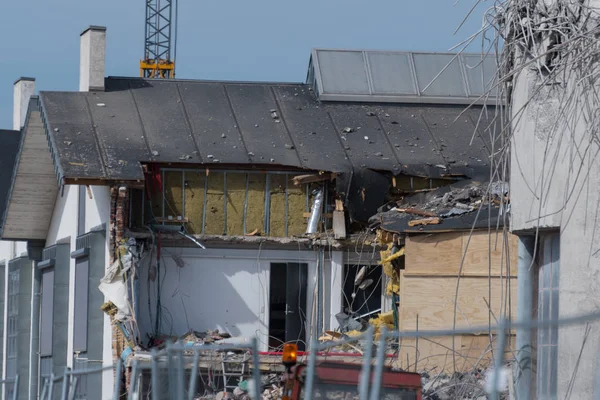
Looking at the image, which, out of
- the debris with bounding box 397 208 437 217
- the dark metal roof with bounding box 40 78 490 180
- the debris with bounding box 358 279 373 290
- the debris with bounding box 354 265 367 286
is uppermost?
the dark metal roof with bounding box 40 78 490 180

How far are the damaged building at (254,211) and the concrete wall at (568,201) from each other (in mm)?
6386

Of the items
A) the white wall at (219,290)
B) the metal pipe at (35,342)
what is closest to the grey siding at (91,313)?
the white wall at (219,290)

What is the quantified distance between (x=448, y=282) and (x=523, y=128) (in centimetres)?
661

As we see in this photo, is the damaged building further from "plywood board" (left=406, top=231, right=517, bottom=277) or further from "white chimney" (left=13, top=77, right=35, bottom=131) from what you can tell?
"white chimney" (left=13, top=77, right=35, bottom=131)

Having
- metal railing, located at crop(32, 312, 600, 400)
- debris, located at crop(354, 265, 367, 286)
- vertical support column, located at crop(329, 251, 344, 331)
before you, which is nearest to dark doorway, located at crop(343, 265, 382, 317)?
debris, located at crop(354, 265, 367, 286)

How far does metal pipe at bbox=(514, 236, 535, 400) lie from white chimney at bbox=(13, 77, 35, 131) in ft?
69.9

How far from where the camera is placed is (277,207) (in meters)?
18.0

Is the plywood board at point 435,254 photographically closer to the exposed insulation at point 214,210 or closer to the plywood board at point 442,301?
the plywood board at point 442,301

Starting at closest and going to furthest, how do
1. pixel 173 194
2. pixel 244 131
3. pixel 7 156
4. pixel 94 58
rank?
1. pixel 173 194
2. pixel 244 131
3. pixel 94 58
4. pixel 7 156

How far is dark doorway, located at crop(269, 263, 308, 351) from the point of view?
17.9 m

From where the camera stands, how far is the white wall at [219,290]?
17.5 meters

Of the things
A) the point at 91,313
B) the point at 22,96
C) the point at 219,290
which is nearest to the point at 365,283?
the point at 219,290

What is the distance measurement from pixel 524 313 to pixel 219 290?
9.13 metres

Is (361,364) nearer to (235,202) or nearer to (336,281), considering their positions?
(336,281)
